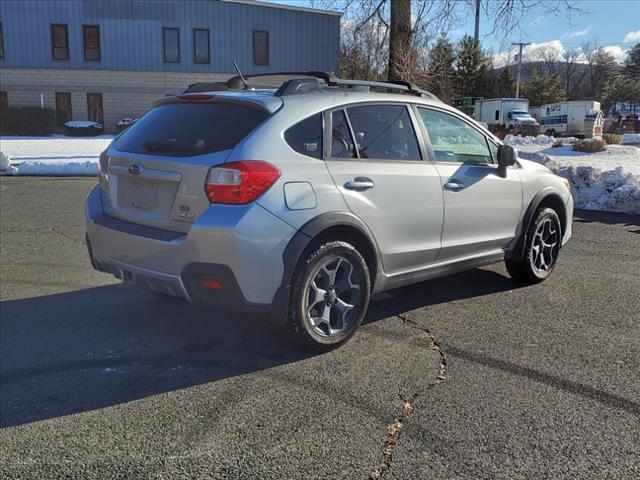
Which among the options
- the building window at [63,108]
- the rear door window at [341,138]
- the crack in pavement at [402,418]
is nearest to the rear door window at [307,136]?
the rear door window at [341,138]

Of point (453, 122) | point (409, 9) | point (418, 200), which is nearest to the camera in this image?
point (418, 200)

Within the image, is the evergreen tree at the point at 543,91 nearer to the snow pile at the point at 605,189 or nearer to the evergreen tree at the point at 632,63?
the evergreen tree at the point at 632,63

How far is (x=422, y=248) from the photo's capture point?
4.56 metres

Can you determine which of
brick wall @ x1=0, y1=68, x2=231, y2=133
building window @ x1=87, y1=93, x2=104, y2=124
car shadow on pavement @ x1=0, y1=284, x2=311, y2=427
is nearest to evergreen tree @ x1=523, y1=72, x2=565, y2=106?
brick wall @ x1=0, y1=68, x2=231, y2=133

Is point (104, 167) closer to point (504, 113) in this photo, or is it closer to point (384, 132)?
point (384, 132)

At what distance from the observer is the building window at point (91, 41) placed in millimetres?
36312

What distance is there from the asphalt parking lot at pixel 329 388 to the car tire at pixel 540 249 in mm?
141

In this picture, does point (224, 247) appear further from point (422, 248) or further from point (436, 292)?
point (436, 292)

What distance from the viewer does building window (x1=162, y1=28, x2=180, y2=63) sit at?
122 ft

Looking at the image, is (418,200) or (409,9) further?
(409,9)

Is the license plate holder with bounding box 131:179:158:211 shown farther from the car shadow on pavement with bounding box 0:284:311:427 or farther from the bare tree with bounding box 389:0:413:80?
the bare tree with bounding box 389:0:413:80

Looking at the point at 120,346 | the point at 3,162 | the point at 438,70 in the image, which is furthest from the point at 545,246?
the point at 3,162

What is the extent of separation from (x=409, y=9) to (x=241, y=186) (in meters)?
12.6

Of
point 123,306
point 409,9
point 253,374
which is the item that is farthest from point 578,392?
point 409,9
